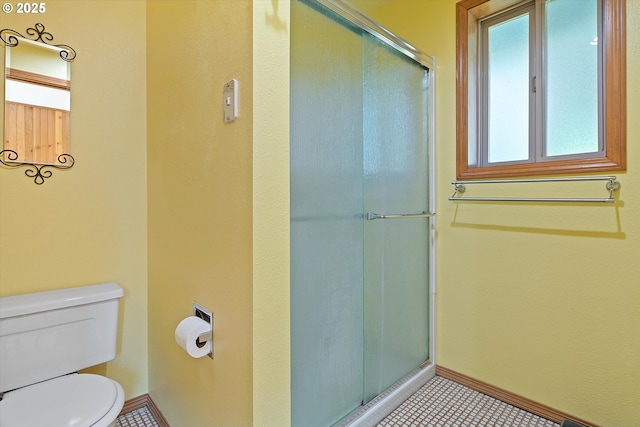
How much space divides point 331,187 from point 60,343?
129 cm

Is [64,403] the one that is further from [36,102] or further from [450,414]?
[450,414]

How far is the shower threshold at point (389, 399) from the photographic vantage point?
1.44 metres

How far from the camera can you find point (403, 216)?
5.49 ft

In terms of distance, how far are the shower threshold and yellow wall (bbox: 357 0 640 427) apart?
172 millimetres

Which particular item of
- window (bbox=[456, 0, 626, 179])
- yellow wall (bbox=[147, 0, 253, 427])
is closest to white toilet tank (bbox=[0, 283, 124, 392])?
yellow wall (bbox=[147, 0, 253, 427])

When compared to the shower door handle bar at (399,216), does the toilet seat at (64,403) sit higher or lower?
lower

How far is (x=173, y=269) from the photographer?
1.42 meters

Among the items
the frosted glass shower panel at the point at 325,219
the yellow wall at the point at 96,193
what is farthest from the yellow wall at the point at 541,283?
the yellow wall at the point at 96,193

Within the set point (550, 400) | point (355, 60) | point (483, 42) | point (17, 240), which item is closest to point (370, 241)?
point (355, 60)

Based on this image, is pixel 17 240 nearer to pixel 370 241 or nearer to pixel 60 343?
pixel 60 343

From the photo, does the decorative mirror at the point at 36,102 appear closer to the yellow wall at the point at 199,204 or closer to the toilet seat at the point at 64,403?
the yellow wall at the point at 199,204

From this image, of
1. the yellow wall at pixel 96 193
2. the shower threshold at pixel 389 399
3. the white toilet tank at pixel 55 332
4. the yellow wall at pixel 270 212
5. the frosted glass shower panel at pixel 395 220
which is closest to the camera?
the yellow wall at pixel 270 212

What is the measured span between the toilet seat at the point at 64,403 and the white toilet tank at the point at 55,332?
0.20 feet

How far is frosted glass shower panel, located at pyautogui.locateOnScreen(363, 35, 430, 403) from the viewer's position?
1.55 meters
